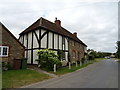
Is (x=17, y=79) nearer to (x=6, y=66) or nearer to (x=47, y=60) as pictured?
(x=6, y=66)

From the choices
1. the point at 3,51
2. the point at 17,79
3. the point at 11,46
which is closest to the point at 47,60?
the point at 11,46

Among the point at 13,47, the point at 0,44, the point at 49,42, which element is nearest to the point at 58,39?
the point at 49,42

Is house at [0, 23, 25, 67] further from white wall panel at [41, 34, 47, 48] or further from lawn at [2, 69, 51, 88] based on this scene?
lawn at [2, 69, 51, 88]

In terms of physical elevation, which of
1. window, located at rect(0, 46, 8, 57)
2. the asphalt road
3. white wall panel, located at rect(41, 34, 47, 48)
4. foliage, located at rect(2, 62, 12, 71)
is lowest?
the asphalt road

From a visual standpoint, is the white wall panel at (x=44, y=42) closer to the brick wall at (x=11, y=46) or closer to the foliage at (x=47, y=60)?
the foliage at (x=47, y=60)

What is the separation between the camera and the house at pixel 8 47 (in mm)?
14289

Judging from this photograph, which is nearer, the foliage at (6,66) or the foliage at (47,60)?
the foliage at (6,66)

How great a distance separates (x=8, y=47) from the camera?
1469cm

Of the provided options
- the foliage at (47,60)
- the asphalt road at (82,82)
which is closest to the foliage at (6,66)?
the foliage at (47,60)

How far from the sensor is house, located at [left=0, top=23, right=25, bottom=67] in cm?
1429

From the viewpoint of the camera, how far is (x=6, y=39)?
576 inches

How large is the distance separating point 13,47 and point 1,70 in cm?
330

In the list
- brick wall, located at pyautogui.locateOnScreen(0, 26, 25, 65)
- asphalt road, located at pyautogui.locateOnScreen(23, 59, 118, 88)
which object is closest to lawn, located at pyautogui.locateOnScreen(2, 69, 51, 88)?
asphalt road, located at pyautogui.locateOnScreen(23, 59, 118, 88)

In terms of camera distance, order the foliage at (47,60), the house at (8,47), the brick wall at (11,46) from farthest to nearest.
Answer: the foliage at (47,60) < the brick wall at (11,46) < the house at (8,47)
